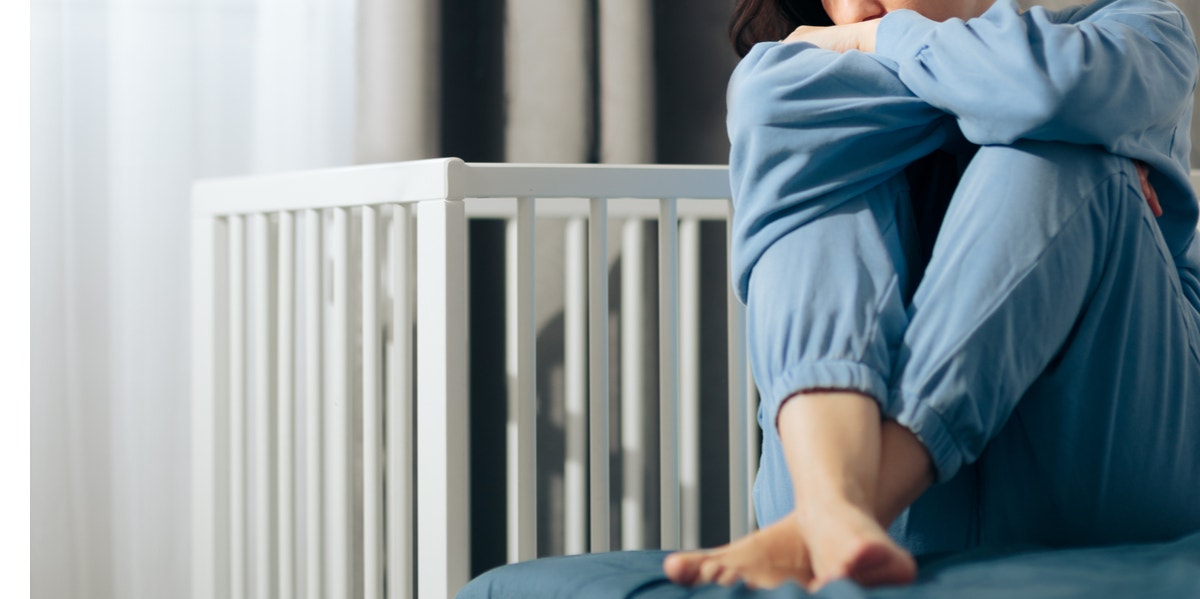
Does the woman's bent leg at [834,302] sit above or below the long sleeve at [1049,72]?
below

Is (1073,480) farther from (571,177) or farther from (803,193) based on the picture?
(571,177)

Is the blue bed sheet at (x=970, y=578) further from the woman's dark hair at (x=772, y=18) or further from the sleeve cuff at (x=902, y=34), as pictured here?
the woman's dark hair at (x=772, y=18)

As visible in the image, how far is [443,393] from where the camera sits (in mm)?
892

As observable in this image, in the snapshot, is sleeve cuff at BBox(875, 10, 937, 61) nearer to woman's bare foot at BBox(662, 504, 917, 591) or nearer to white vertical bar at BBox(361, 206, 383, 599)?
woman's bare foot at BBox(662, 504, 917, 591)

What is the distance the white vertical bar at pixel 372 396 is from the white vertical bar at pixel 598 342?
0.19m

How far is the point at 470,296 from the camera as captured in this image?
1.42 meters

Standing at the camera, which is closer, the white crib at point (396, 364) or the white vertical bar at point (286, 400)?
the white crib at point (396, 364)

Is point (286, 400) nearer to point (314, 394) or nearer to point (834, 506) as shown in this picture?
point (314, 394)

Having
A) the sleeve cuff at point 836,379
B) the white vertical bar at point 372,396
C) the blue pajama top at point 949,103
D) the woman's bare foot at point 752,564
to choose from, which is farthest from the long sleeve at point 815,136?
the white vertical bar at point 372,396

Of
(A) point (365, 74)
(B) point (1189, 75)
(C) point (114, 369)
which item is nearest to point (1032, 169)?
(B) point (1189, 75)

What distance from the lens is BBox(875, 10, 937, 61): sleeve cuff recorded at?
774mm

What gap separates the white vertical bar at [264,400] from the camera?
1083 mm

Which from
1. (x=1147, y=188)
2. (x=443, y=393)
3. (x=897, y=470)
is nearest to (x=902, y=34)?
(x=1147, y=188)

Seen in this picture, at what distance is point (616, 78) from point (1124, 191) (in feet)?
2.67
